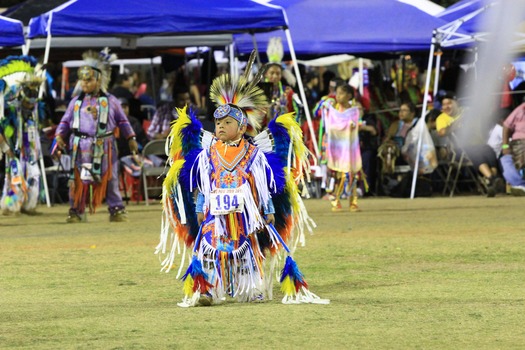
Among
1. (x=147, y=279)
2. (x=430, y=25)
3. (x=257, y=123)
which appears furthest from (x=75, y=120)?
(x=430, y=25)

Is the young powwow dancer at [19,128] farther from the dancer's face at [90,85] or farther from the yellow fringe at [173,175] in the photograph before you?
the yellow fringe at [173,175]

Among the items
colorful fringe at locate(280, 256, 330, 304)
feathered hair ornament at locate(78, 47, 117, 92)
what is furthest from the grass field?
feathered hair ornament at locate(78, 47, 117, 92)

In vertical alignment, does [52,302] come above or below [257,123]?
below

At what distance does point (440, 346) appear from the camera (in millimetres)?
6141

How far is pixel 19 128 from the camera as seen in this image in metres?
16.6

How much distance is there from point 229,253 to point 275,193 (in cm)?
47

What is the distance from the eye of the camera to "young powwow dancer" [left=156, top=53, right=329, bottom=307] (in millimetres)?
7914

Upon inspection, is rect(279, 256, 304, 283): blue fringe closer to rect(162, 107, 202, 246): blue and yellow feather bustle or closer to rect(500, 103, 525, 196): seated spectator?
rect(162, 107, 202, 246): blue and yellow feather bustle

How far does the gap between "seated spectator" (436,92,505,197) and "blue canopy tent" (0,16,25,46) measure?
6.66 m

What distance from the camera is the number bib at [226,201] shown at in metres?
7.91

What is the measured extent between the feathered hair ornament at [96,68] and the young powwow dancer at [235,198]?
676cm

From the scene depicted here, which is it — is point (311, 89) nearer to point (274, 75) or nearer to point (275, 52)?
point (275, 52)

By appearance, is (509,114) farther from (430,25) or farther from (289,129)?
(289,129)

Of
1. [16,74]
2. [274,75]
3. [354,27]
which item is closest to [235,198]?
[274,75]
